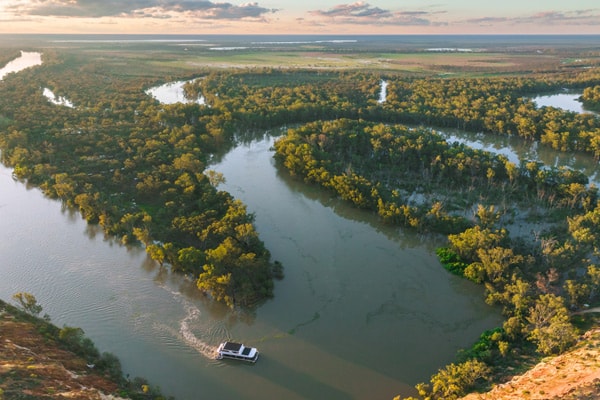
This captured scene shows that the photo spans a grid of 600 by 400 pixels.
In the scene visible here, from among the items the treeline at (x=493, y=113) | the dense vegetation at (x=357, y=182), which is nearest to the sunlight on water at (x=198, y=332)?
the dense vegetation at (x=357, y=182)

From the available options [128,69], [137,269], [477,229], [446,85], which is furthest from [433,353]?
[128,69]

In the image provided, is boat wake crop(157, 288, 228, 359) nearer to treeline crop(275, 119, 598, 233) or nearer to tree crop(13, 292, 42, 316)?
tree crop(13, 292, 42, 316)

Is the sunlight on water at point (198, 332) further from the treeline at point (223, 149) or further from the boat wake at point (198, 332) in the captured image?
the treeline at point (223, 149)


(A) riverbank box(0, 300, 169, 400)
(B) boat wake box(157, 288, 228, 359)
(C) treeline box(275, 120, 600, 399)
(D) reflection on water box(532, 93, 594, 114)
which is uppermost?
(D) reflection on water box(532, 93, 594, 114)

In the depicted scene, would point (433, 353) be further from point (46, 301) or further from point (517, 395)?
point (46, 301)

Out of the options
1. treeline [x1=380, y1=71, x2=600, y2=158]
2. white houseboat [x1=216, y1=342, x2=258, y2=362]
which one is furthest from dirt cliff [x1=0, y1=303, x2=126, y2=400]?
treeline [x1=380, y1=71, x2=600, y2=158]

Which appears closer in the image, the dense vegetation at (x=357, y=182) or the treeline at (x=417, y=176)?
the dense vegetation at (x=357, y=182)

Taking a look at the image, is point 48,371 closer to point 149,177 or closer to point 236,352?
point 236,352
